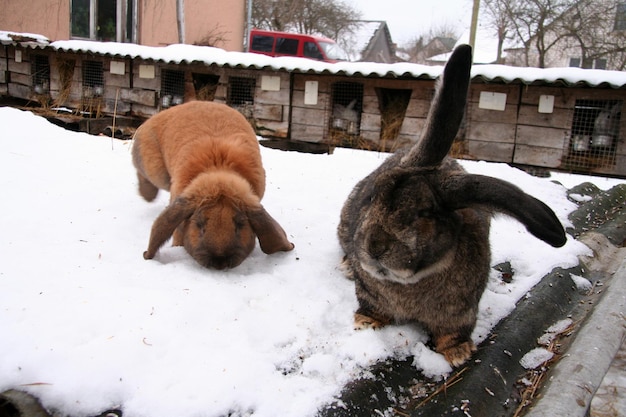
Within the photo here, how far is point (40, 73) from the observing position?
9.82 m

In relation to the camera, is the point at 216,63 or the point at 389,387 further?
the point at 216,63

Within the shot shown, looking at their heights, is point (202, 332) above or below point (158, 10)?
below

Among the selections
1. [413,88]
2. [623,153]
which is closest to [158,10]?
[413,88]

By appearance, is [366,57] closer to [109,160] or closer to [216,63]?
[216,63]

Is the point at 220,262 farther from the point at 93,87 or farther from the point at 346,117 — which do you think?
the point at 93,87

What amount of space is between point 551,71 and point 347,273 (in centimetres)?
525

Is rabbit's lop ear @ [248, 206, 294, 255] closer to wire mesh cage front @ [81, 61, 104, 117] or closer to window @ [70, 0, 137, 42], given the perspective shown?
wire mesh cage front @ [81, 61, 104, 117]

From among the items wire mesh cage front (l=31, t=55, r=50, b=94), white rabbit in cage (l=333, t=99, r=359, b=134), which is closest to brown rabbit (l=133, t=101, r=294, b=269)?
white rabbit in cage (l=333, t=99, r=359, b=134)

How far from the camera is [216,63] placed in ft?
25.9

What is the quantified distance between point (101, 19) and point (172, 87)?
239 inches

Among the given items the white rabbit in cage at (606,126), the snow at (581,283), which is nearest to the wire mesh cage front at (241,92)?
the white rabbit in cage at (606,126)

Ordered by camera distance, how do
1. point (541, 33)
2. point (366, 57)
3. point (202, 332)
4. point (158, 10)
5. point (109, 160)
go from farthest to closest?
point (366, 57)
point (541, 33)
point (158, 10)
point (109, 160)
point (202, 332)

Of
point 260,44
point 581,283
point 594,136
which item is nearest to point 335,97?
point 594,136

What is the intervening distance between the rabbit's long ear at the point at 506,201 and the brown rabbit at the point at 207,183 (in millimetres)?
1409
